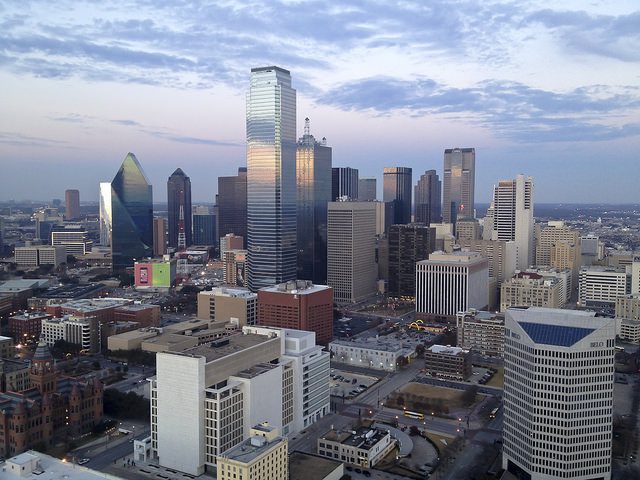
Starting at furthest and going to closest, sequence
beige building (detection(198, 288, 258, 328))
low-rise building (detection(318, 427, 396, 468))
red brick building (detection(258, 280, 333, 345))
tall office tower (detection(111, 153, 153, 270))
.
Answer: tall office tower (detection(111, 153, 153, 270)) → beige building (detection(198, 288, 258, 328)) → red brick building (detection(258, 280, 333, 345)) → low-rise building (detection(318, 427, 396, 468))

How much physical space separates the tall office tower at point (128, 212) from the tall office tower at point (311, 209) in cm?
4012

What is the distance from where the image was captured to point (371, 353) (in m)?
60.1

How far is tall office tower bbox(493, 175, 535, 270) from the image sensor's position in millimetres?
111125

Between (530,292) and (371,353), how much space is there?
98.0 ft

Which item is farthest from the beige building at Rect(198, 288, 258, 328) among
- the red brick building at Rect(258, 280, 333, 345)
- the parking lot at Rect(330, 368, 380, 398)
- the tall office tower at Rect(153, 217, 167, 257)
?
the tall office tower at Rect(153, 217, 167, 257)

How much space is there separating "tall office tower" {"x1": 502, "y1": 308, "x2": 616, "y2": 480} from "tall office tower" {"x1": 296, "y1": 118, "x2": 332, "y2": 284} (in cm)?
6877

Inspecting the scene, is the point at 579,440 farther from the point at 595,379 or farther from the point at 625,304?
the point at 625,304

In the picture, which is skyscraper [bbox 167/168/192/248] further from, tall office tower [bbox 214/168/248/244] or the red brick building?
the red brick building

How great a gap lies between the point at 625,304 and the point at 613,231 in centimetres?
12085

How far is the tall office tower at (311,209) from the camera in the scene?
4003 inches

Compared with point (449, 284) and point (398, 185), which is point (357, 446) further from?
point (398, 185)

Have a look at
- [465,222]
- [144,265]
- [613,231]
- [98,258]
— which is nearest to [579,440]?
[144,265]

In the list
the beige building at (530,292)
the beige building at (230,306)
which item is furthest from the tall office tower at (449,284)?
the beige building at (230,306)

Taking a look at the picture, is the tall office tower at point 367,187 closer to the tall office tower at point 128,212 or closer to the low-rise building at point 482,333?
the tall office tower at point 128,212
